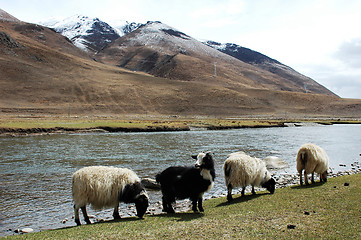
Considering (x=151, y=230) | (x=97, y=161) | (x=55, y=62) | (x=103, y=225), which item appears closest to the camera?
(x=151, y=230)

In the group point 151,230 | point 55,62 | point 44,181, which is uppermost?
point 55,62

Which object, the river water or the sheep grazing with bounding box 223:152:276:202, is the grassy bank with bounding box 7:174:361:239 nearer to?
the sheep grazing with bounding box 223:152:276:202

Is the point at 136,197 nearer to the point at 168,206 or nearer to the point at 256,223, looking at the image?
the point at 168,206

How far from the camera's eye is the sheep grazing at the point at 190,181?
10.1m

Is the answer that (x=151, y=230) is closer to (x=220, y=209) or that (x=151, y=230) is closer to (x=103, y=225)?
(x=103, y=225)

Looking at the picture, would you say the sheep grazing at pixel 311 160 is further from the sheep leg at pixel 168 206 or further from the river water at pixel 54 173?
the sheep leg at pixel 168 206

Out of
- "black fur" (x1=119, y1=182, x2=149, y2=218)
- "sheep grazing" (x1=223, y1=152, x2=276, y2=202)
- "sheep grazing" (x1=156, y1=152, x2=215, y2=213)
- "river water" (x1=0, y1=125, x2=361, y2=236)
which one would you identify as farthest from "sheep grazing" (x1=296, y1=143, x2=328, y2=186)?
"black fur" (x1=119, y1=182, x2=149, y2=218)

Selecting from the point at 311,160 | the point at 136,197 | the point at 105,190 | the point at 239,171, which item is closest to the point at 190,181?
the point at 136,197

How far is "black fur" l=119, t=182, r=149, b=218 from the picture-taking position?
9875 mm

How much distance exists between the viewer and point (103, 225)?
8.95m

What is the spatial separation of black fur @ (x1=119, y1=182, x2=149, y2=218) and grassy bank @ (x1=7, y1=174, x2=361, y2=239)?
0.50 m

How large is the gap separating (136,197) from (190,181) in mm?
1910

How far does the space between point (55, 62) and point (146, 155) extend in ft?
545

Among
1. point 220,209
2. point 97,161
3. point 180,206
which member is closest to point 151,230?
point 220,209
